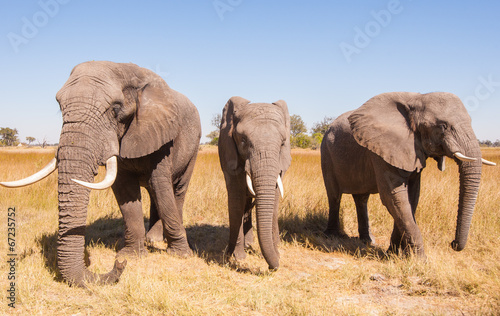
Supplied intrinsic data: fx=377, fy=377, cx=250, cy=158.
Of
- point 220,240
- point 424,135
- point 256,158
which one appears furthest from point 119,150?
point 424,135

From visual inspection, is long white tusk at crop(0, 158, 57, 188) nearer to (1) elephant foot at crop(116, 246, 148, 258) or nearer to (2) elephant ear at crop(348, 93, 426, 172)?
(1) elephant foot at crop(116, 246, 148, 258)

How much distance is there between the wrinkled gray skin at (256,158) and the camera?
155 inches

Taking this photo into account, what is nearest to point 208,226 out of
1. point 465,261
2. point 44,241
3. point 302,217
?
point 302,217

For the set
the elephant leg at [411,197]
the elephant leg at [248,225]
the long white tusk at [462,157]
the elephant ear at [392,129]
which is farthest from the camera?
the elephant leg at [248,225]

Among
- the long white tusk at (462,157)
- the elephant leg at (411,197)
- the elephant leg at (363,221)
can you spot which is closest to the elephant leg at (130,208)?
the elephant leg at (411,197)

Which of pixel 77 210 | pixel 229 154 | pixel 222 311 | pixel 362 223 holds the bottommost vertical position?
pixel 222 311

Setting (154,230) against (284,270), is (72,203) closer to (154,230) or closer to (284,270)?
(284,270)

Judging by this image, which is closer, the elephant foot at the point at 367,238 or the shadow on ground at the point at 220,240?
the shadow on ground at the point at 220,240

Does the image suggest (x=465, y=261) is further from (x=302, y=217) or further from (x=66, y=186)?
(x=66, y=186)

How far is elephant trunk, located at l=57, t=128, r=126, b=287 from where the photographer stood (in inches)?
139

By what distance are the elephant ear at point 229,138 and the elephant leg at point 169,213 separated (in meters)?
0.81

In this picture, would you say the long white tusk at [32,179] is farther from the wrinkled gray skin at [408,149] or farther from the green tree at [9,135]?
the green tree at [9,135]

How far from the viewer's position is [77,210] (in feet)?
11.8

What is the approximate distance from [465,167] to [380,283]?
167cm
